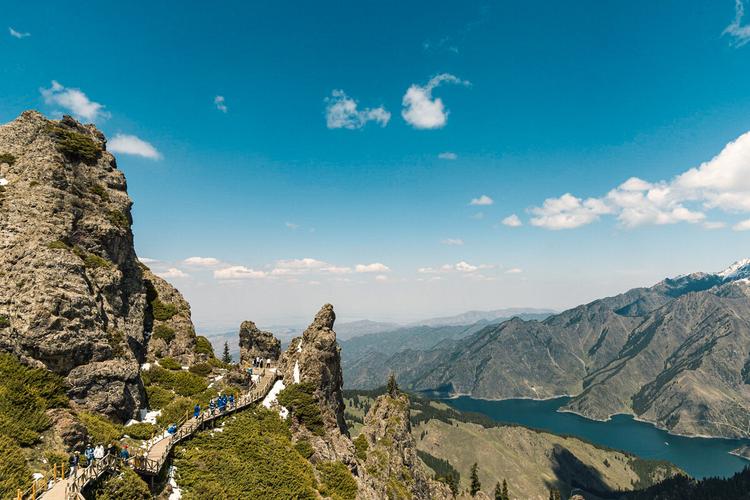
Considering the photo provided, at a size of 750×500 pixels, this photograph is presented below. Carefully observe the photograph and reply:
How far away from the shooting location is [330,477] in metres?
43.7

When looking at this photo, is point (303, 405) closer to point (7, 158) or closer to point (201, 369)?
point (201, 369)

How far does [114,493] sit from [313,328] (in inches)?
1545

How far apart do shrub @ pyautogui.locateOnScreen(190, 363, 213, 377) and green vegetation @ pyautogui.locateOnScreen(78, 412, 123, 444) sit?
19.5 metres

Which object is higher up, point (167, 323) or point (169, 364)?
point (167, 323)

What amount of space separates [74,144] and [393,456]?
75523 millimetres

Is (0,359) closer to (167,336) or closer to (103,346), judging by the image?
(103,346)

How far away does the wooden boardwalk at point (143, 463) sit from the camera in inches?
933

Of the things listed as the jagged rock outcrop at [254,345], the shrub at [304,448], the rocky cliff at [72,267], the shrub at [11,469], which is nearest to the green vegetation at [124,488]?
the shrub at [11,469]

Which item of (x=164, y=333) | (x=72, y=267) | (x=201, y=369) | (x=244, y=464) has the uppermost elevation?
(x=72, y=267)

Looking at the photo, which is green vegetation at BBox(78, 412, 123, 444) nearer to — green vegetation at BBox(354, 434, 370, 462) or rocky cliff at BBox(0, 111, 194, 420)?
rocky cliff at BBox(0, 111, 194, 420)

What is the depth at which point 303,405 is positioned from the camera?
51.5 metres

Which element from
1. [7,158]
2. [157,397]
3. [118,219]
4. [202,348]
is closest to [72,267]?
[118,219]

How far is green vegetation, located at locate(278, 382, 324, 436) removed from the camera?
5066cm

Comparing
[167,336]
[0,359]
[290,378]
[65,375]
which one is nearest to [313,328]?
[290,378]
